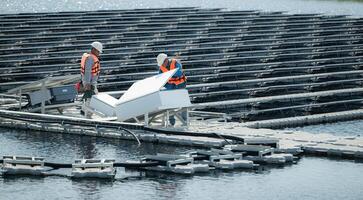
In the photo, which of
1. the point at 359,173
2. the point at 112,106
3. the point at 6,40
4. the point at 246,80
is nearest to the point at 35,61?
the point at 6,40

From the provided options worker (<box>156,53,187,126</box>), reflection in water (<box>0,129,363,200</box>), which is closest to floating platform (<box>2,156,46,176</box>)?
reflection in water (<box>0,129,363,200</box>)

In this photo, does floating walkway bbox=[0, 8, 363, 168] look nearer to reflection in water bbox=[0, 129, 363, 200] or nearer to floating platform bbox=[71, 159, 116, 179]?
reflection in water bbox=[0, 129, 363, 200]

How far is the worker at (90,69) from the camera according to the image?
3169 centimetres

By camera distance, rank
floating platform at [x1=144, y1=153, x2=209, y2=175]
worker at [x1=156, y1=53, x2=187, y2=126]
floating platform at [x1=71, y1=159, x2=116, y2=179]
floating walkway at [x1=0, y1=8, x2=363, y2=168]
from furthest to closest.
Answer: worker at [x1=156, y1=53, x2=187, y2=126] < floating walkway at [x1=0, y1=8, x2=363, y2=168] < floating platform at [x1=144, y1=153, x2=209, y2=175] < floating platform at [x1=71, y1=159, x2=116, y2=179]

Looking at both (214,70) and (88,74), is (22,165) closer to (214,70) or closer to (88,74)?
(88,74)

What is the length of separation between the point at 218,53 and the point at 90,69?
23.8 meters

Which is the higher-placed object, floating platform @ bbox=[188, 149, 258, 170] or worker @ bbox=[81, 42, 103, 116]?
worker @ bbox=[81, 42, 103, 116]

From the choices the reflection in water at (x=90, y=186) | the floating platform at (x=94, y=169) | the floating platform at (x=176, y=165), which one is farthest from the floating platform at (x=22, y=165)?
the floating platform at (x=176, y=165)

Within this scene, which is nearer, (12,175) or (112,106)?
(12,175)

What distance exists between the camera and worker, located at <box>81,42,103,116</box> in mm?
31688

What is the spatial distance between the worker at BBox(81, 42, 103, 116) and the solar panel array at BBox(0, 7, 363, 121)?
7.80 m

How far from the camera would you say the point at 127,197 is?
23.2 metres

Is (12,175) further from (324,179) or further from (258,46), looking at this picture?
(258,46)

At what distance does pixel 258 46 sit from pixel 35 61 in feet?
41.9
